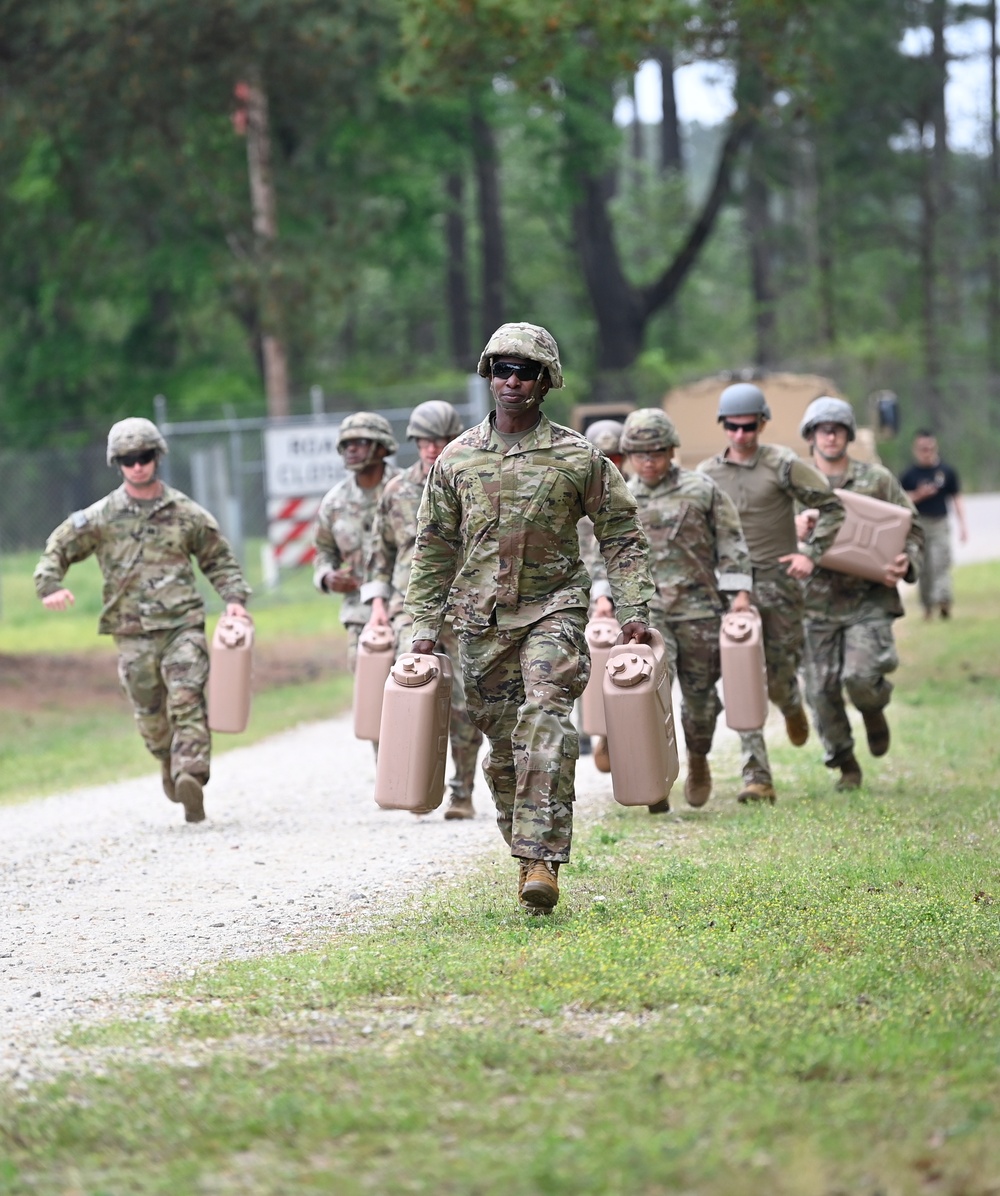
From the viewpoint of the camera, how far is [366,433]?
39.4ft

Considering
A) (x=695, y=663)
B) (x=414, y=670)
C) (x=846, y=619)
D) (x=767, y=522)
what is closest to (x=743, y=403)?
(x=767, y=522)

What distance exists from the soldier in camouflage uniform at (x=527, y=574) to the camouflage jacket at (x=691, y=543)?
291 cm

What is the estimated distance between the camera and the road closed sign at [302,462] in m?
23.7

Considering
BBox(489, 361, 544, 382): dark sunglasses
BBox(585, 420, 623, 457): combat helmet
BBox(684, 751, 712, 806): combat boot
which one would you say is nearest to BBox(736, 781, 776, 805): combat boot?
BBox(684, 751, 712, 806): combat boot

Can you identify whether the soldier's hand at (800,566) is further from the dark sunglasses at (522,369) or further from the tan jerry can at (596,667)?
the dark sunglasses at (522,369)

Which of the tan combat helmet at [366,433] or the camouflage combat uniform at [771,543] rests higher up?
the tan combat helmet at [366,433]

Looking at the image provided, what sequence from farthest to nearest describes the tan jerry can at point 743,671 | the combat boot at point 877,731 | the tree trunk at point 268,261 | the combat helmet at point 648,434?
the tree trunk at point 268,261 < the combat boot at point 877,731 < the combat helmet at point 648,434 < the tan jerry can at point 743,671

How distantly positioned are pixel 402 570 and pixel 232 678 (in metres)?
1.10

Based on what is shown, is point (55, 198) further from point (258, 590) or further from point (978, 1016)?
point (978, 1016)

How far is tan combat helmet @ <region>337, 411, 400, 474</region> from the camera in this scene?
39.4ft

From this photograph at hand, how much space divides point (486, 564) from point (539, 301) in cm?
4990

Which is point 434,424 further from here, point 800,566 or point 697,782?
point 697,782

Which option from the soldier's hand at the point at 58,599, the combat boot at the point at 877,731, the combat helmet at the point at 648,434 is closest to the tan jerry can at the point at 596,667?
the combat helmet at the point at 648,434

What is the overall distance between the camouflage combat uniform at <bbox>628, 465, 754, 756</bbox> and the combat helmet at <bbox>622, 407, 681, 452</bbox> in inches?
9.4
